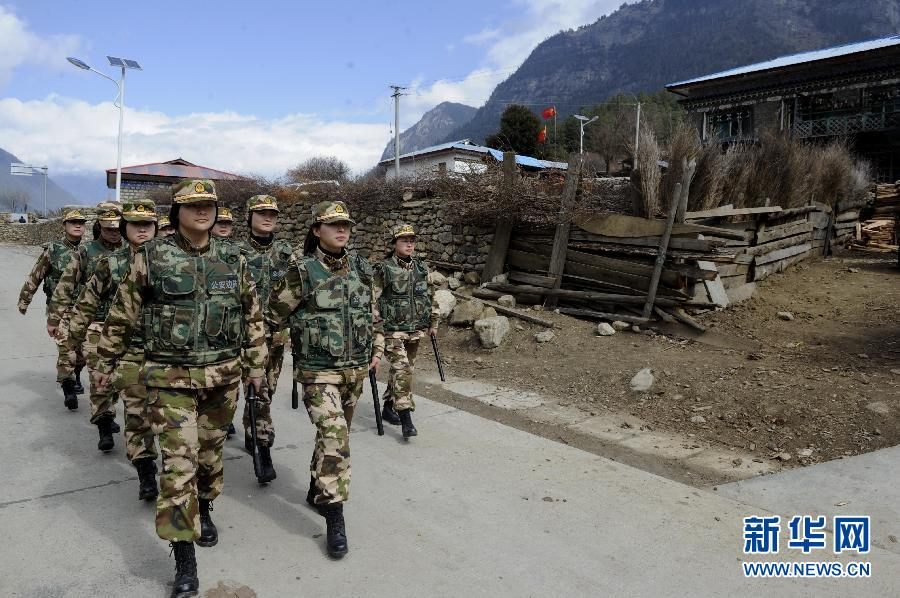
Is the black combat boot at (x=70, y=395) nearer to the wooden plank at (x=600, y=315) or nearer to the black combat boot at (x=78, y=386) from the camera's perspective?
the black combat boot at (x=78, y=386)

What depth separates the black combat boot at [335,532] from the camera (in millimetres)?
3461

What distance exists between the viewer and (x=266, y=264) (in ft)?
17.5

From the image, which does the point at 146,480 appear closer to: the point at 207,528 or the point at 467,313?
the point at 207,528

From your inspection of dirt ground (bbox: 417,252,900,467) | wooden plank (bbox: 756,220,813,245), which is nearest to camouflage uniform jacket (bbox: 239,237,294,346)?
dirt ground (bbox: 417,252,900,467)

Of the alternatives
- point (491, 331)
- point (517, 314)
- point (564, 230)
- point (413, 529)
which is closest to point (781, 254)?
point (564, 230)

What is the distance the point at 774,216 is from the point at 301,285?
10821mm

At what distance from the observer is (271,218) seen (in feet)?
18.4

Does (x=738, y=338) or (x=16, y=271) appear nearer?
(x=738, y=338)

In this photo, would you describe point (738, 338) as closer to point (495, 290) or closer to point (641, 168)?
point (641, 168)

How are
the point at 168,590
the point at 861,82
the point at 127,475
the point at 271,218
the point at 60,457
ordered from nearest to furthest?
the point at 168,590 → the point at 127,475 → the point at 60,457 → the point at 271,218 → the point at 861,82

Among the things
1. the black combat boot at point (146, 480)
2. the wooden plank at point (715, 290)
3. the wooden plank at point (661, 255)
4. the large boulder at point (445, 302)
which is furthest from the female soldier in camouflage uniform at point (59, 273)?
the wooden plank at point (715, 290)

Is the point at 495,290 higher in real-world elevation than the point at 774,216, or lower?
lower

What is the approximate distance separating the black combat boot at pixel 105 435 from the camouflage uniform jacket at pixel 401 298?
7.87ft

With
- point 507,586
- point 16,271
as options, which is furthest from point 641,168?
point 16,271
